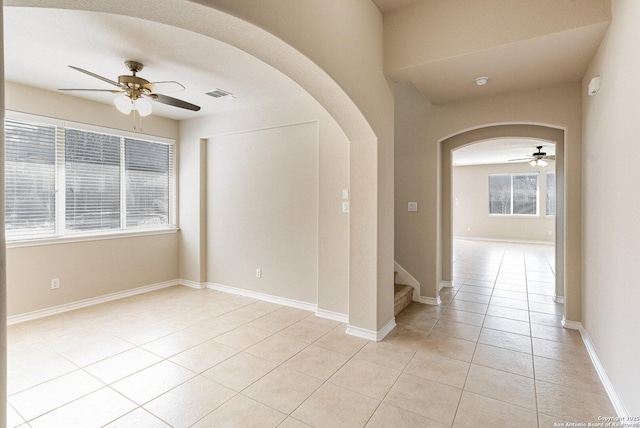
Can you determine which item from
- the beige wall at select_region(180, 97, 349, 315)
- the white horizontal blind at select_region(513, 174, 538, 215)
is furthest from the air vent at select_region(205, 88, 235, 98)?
the white horizontal blind at select_region(513, 174, 538, 215)

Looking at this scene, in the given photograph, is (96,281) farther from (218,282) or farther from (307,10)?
(307,10)

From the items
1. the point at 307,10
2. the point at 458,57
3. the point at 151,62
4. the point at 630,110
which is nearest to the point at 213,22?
the point at 307,10

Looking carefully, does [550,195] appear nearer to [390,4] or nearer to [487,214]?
[487,214]

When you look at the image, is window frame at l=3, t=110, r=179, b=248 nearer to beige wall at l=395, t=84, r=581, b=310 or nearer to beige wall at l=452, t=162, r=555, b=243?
beige wall at l=395, t=84, r=581, b=310

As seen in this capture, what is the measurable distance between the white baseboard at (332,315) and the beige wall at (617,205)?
233cm

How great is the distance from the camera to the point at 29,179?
3.79 m

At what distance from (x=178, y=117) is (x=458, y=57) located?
428 centimetres

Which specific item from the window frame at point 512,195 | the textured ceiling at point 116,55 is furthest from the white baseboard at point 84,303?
the window frame at point 512,195

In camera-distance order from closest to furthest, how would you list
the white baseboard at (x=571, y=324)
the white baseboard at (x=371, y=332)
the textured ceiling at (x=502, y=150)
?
1. the white baseboard at (x=371, y=332)
2. the white baseboard at (x=571, y=324)
3. the textured ceiling at (x=502, y=150)

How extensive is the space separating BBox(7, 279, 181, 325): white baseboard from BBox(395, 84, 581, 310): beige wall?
12.8 ft

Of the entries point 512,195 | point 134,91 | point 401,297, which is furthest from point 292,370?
point 512,195

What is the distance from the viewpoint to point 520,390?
232 centimetres

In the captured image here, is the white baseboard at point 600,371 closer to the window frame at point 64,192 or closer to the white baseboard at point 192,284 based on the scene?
the white baseboard at point 192,284

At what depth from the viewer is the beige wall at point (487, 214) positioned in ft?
32.3
